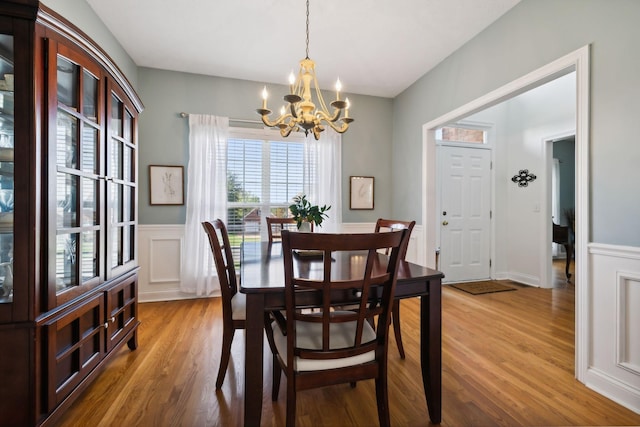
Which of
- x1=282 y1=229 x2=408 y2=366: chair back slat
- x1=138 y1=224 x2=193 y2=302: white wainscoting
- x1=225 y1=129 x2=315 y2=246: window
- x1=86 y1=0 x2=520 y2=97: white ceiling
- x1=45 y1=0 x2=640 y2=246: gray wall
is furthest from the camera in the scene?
x1=225 y1=129 x2=315 y2=246: window

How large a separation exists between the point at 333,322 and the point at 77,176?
1481 mm

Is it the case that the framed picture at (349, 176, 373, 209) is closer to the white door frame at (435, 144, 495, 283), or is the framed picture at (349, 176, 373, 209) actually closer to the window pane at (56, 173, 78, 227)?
the white door frame at (435, 144, 495, 283)

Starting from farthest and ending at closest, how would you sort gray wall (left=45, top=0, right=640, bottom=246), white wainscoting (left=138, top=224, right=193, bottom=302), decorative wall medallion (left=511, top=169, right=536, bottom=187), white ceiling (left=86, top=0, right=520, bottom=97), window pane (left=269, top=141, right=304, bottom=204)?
decorative wall medallion (left=511, top=169, right=536, bottom=187) → window pane (left=269, top=141, right=304, bottom=204) → white wainscoting (left=138, top=224, right=193, bottom=302) → white ceiling (left=86, top=0, right=520, bottom=97) → gray wall (left=45, top=0, right=640, bottom=246)

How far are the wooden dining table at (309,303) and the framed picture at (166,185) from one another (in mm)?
2012

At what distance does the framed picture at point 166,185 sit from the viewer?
11.2ft

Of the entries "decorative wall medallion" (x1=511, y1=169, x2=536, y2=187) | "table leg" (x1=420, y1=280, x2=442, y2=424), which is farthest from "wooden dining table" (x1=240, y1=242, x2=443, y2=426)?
"decorative wall medallion" (x1=511, y1=169, x2=536, y2=187)

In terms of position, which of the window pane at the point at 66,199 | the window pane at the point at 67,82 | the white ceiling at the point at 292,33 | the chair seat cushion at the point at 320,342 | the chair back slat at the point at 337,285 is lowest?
the chair seat cushion at the point at 320,342

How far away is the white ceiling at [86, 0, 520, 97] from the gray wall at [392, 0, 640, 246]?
23 centimetres

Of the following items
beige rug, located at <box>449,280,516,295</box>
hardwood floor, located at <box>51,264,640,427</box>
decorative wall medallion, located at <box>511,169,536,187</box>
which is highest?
decorative wall medallion, located at <box>511,169,536,187</box>

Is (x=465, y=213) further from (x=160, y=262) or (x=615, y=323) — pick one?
(x=160, y=262)

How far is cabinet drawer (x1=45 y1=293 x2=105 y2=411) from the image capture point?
1270 millimetres

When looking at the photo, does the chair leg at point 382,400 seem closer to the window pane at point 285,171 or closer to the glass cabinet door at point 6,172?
the glass cabinet door at point 6,172

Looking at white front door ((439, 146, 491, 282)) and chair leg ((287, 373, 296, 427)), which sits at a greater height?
white front door ((439, 146, 491, 282))

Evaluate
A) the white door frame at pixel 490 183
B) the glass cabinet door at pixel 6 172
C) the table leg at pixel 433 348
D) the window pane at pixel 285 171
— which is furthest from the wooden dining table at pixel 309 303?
the white door frame at pixel 490 183
